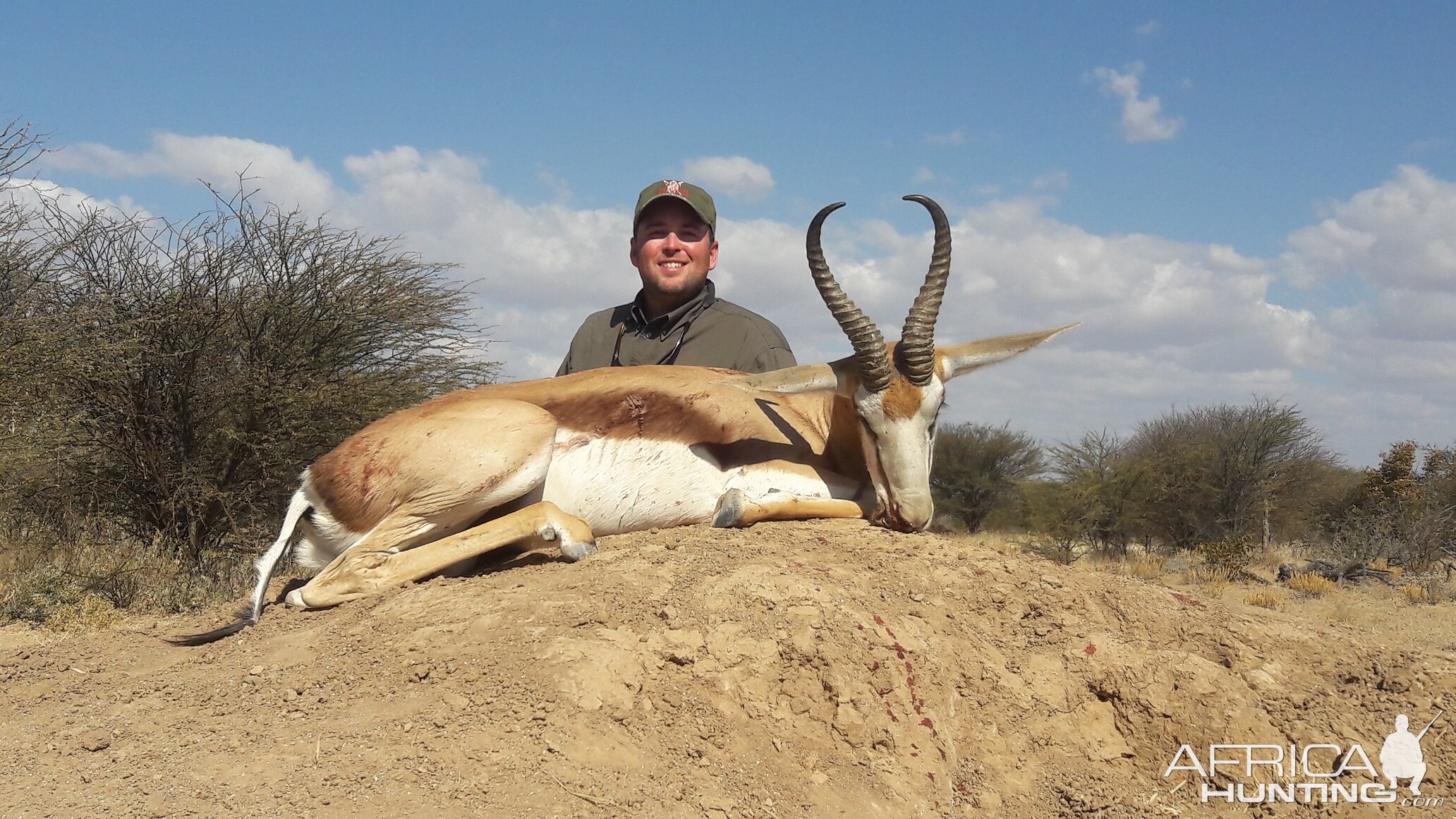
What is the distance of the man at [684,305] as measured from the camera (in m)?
7.47

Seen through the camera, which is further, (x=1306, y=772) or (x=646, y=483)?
(x=646, y=483)

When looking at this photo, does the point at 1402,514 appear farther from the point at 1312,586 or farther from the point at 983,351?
the point at 983,351

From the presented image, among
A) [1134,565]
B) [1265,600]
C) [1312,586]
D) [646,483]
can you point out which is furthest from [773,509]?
[1134,565]

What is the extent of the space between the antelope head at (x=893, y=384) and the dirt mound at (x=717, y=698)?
2.02 ft

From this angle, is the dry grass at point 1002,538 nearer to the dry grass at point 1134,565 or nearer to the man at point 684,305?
the dry grass at point 1134,565

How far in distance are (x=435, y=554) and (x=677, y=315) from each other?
3130 mm

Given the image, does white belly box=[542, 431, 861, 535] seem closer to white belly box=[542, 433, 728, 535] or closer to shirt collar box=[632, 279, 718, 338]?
white belly box=[542, 433, 728, 535]

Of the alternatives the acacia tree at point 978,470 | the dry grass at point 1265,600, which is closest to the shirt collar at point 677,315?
the dry grass at point 1265,600

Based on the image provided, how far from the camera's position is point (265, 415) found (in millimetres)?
11375

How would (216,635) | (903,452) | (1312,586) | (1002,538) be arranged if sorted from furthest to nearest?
(1002,538), (1312,586), (903,452), (216,635)

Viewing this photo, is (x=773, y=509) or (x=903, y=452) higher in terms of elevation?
(x=903, y=452)

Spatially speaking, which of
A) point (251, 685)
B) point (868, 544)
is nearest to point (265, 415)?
point (251, 685)

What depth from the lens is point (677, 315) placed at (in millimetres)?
7684

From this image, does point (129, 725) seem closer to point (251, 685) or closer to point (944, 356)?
point (251, 685)
